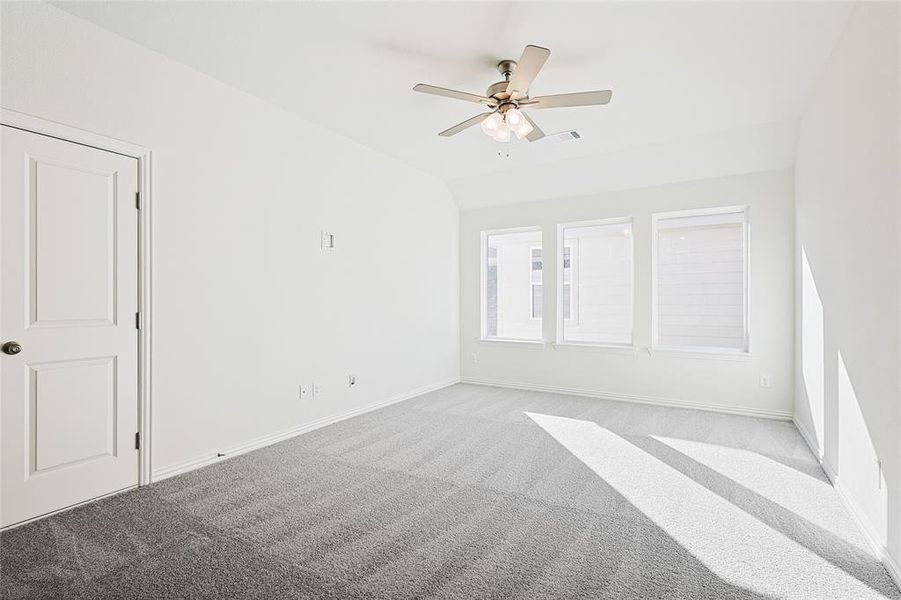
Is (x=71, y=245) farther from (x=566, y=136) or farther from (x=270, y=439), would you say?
(x=566, y=136)

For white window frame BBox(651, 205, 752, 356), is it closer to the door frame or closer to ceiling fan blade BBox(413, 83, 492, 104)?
ceiling fan blade BBox(413, 83, 492, 104)

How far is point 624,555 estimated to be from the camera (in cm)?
218

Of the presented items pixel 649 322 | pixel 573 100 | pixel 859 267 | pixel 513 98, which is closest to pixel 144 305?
pixel 513 98

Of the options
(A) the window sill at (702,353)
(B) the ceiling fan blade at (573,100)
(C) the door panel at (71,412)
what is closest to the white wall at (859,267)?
(A) the window sill at (702,353)

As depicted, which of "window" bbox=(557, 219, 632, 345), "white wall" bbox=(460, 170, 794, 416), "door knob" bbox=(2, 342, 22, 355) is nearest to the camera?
"door knob" bbox=(2, 342, 22, 355)

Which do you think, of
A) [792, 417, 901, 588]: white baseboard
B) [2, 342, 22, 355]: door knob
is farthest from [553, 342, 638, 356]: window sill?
[2, 342, 22, 355]: door knob

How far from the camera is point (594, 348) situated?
5.68 meters

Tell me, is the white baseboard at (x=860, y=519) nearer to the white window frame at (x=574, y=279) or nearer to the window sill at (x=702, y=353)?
the window sill at (x=702, y=353)

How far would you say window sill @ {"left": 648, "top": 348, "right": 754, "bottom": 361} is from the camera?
16.0ft

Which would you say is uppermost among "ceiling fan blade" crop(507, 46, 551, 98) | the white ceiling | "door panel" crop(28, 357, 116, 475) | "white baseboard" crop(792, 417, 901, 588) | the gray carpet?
the white ceiling

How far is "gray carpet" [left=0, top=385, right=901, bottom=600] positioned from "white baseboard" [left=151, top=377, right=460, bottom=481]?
0.10m

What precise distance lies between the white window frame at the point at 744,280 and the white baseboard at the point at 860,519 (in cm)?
145

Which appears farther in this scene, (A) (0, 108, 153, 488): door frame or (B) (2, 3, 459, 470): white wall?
(A) (0, 108, 153, 488): door frame

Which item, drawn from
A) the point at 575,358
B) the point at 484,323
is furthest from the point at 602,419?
the point at 484,323
